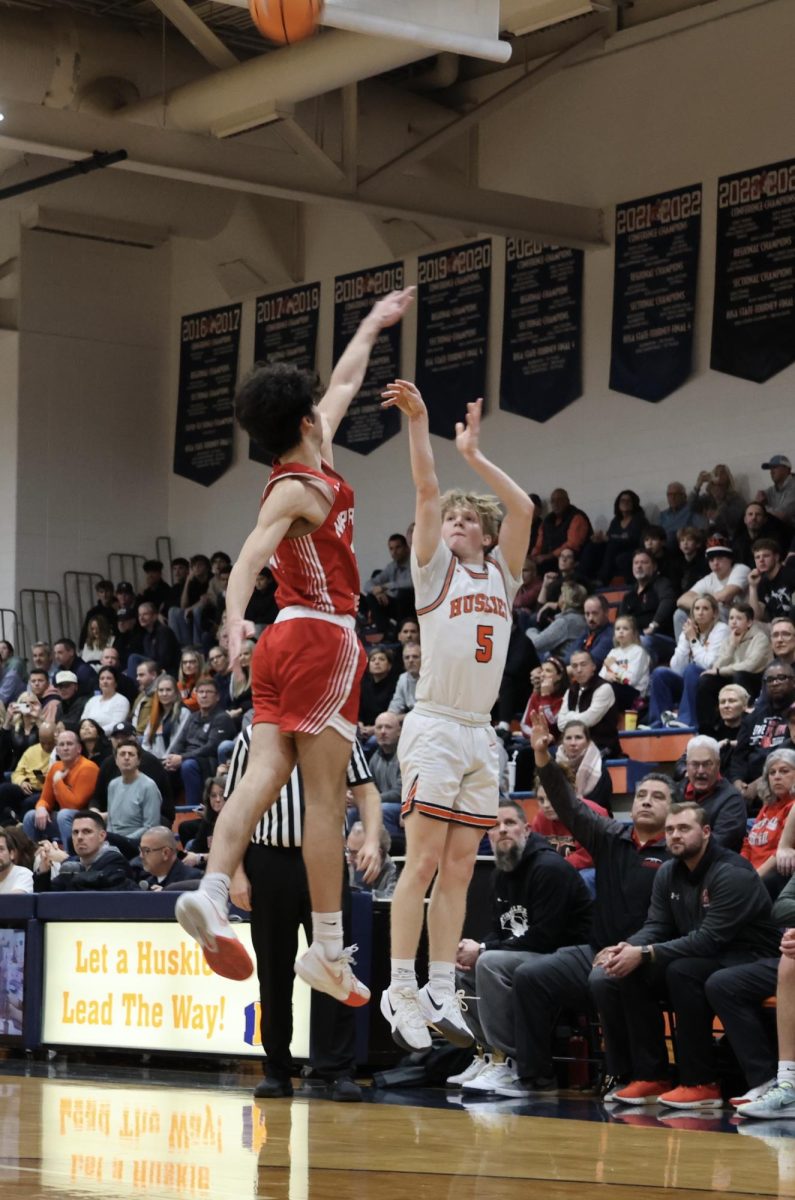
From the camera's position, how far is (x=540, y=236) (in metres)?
19.8

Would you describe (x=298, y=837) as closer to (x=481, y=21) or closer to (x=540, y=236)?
(x=481, y=21)

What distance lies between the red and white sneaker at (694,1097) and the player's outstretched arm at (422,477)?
3035 mm

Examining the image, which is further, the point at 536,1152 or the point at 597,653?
the point at 597,653

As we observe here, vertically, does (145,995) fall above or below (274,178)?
below

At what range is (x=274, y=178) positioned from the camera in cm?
1834

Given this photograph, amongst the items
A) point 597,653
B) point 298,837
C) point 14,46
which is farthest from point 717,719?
point 14,46

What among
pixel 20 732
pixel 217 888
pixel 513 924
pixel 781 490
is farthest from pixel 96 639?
pixel 217 888

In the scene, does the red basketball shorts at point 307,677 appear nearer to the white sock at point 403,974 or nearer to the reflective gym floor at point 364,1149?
the white sock at point 403,974

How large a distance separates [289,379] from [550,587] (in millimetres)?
12015

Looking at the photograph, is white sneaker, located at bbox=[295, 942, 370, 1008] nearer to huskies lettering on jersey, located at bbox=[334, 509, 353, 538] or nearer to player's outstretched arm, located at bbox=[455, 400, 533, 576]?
huskies lettering on jersey, located at bbox=[334, 509, 353, 538]

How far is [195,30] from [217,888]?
42.2 ft

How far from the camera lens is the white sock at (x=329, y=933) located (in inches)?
236

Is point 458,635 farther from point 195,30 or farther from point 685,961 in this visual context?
point 195,30

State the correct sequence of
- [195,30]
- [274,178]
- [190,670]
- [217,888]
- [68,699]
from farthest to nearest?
[68,699] < [190,670] < [274,178] < [195,30] < [217,888]
